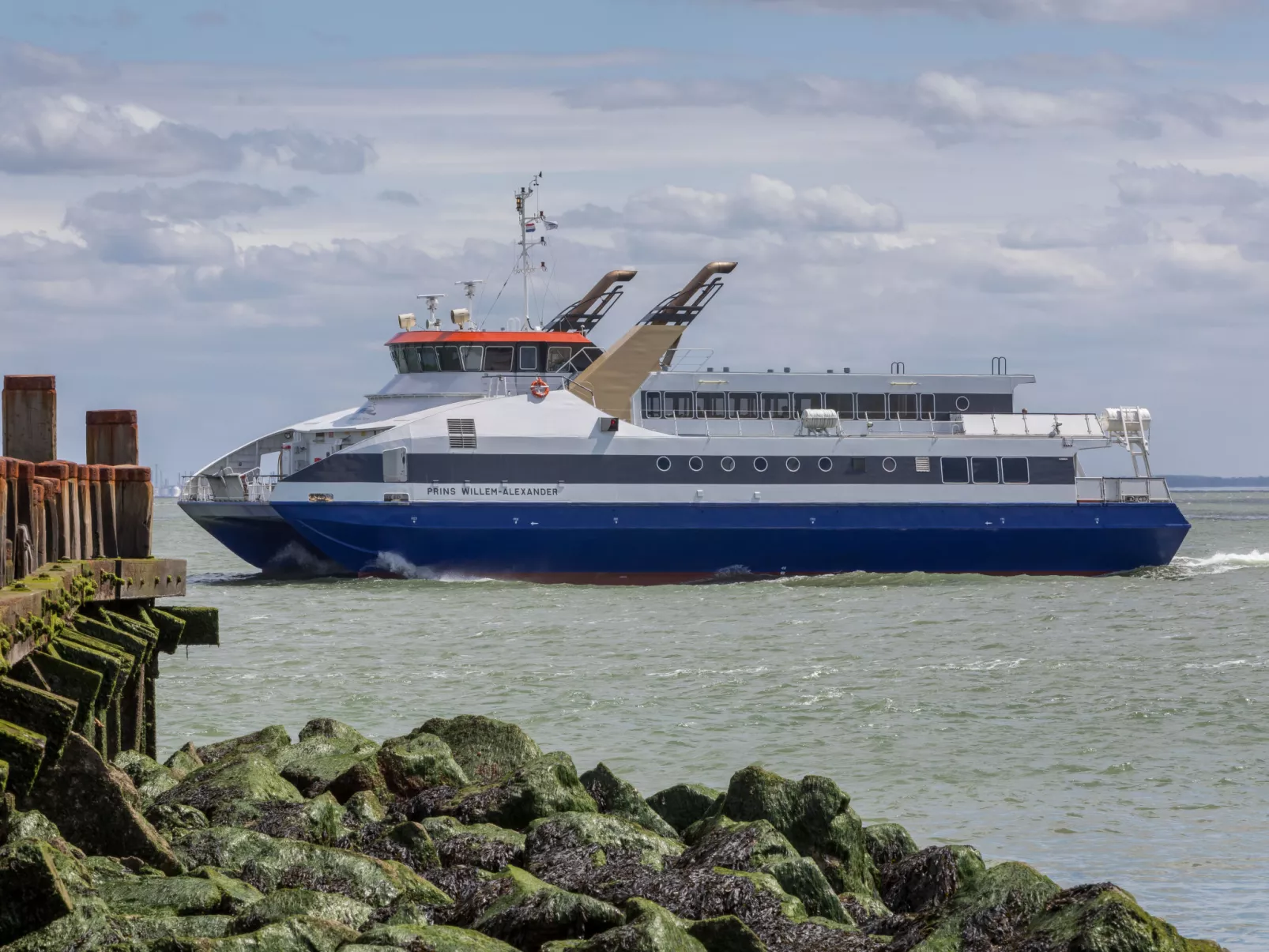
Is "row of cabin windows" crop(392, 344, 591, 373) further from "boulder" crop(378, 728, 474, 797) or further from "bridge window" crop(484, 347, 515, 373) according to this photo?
"boulder" crop(378, 728, 474, 797)

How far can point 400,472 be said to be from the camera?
2783 cm

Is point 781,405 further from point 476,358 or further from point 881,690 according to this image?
point 881,690

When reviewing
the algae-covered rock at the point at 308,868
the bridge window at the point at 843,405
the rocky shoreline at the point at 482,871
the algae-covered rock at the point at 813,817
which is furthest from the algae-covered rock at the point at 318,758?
the bridge window at the point at 843,405

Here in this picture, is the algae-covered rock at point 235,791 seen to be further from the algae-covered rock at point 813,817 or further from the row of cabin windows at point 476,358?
the row of cabin windows at point 476,358

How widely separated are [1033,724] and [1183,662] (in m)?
5.45

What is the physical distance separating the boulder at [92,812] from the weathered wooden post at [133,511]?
3086mm

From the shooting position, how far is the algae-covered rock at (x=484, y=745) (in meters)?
11.0

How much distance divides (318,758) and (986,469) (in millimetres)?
22073

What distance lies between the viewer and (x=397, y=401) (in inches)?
1176

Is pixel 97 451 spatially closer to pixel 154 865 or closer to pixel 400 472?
pixel 154 865

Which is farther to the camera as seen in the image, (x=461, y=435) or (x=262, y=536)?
(x=262, y=536)

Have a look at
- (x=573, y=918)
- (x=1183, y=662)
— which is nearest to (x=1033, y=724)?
(x=1183, y=662)

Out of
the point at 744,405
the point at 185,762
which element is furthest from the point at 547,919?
the point at 744,405

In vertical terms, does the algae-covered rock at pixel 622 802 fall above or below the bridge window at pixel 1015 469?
below
